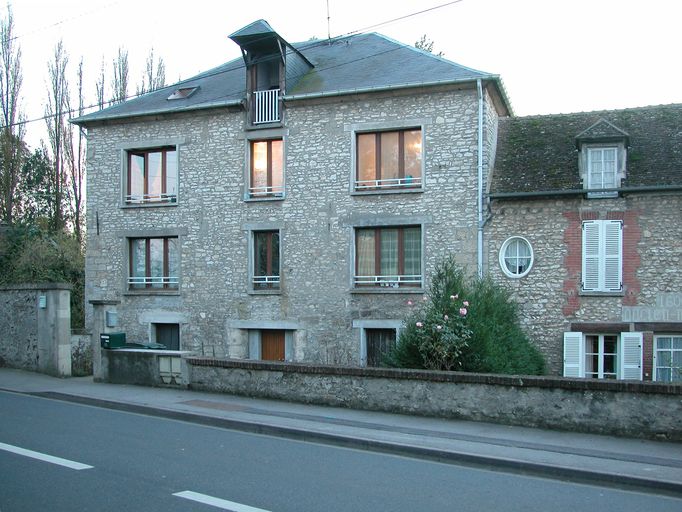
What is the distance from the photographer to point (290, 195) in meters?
20.3

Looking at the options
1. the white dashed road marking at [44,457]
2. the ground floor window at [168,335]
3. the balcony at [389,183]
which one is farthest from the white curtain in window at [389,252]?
the white dashed road marking at [44,457]

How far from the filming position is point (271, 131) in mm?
20672

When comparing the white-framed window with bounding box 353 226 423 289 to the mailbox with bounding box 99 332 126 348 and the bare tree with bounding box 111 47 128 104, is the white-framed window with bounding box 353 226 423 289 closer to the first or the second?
the mailbox with bounding box 99 332 126 348

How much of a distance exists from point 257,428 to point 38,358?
9827 millimetres

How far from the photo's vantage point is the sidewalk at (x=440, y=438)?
27.0ft

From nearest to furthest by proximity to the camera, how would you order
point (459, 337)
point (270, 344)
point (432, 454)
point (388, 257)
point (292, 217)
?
point (432, 454) < point (459, 337) < point (388, 257) < point (292, 217) < point (270, 344)

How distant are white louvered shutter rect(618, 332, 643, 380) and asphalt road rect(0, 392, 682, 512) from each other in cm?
994

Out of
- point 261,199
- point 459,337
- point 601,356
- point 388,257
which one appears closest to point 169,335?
point 261,199

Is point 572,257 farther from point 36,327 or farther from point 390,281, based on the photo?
point 36,327

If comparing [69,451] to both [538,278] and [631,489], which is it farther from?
[538,278]

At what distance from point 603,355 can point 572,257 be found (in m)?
2.56

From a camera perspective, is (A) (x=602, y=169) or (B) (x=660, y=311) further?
(A) (x=602, y=169)

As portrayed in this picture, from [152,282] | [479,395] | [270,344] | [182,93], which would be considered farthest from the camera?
[182,93]

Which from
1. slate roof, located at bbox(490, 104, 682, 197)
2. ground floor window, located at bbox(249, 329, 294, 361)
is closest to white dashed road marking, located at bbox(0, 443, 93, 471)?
ground floor window, located at bbox(249, 329, 294, 361)
